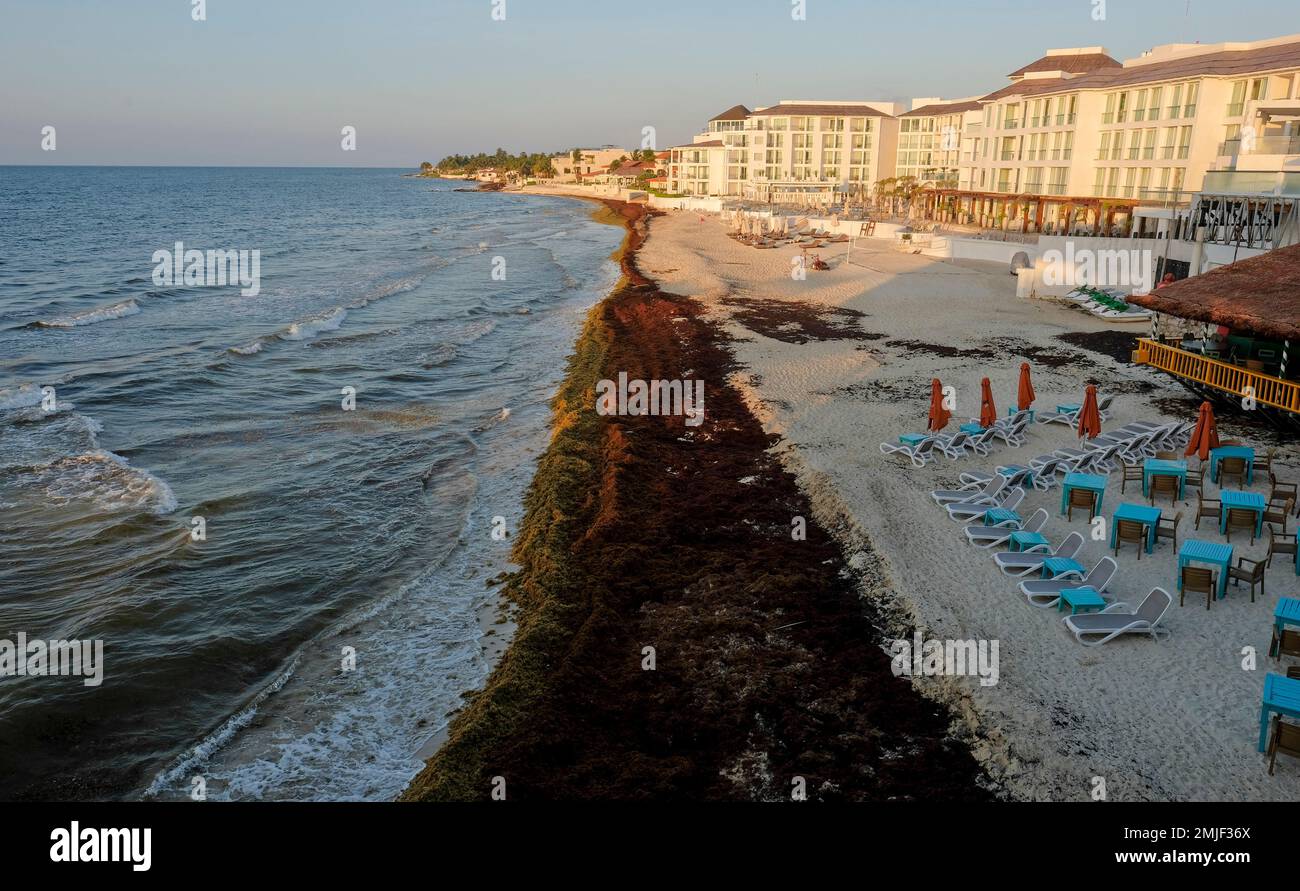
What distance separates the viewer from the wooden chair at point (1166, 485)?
1396 centimetres

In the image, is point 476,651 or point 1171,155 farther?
point 1171,155

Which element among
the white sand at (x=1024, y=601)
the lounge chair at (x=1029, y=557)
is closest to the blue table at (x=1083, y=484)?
the white sand at (x=1024, y=601)

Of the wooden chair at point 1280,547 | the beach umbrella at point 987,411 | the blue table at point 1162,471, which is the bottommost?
the wooden chair at point 1280,547

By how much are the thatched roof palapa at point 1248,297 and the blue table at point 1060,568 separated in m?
7.24

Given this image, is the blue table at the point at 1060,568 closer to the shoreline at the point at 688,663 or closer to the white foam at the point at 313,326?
the shoreline at the point at 688,663

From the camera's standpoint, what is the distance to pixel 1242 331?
679 inches

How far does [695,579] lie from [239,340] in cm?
2667

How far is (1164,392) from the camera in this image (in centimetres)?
2111

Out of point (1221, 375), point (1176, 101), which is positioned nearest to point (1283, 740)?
point (1221, 375)

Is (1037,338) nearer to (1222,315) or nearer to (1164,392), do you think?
(1164,392)
